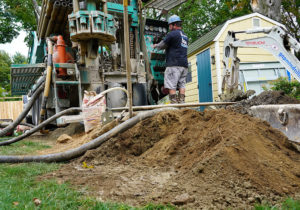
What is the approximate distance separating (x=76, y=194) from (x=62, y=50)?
4.97 meters

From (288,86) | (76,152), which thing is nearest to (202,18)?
(288,86)

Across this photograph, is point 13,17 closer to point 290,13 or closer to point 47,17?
point 47,17

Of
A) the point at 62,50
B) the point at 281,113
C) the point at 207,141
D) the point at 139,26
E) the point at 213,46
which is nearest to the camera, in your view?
the point at 207,141

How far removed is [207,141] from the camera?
267 centimetres

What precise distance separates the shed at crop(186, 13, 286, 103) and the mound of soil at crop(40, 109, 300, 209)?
7.23 metres

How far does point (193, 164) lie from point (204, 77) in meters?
9.10

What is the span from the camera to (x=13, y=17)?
16938mm

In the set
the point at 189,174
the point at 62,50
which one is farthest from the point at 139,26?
the point at 189,174

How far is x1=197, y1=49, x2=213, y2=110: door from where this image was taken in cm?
1083

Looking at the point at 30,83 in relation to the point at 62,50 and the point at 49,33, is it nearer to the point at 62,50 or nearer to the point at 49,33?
the point at 49,33

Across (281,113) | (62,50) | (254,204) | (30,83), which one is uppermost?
(62,50)

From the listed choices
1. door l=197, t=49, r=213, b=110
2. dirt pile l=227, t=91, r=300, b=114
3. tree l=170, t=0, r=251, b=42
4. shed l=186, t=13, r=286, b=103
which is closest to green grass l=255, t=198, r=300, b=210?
dirt pile l=227, t=91, r=300, b=114

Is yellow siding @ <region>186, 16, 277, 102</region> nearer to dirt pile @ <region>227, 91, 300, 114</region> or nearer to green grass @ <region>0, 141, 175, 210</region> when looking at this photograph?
dirt pile @ <region>227, 91, 300, 114</region>

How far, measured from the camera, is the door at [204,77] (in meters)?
10.8
